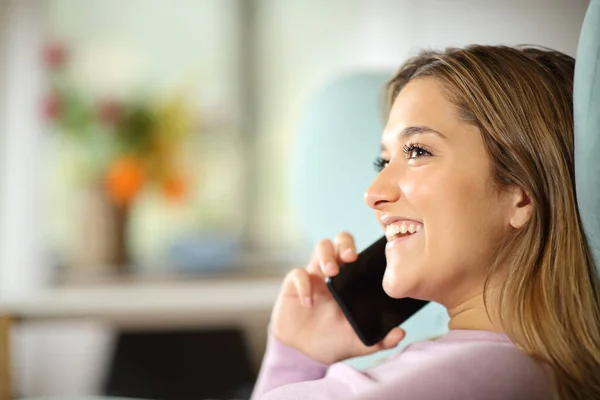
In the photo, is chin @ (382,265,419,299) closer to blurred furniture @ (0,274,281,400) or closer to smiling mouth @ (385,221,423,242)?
smiling mouth @ (385,221,423,242)

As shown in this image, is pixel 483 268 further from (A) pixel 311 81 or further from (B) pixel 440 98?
(A) pixel 311 81

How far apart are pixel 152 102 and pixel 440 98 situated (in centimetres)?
227

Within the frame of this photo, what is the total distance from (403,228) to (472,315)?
0.15 meters

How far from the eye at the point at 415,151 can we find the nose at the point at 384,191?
0.03 m

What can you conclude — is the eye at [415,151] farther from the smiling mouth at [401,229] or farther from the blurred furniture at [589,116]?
the blurred furniture at [589,116]

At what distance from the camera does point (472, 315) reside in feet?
3.18

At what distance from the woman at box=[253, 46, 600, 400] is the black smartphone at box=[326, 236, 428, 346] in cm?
12

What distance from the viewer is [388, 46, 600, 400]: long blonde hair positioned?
0.85m

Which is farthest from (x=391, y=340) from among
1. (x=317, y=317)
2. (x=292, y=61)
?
(x=292, y=61)

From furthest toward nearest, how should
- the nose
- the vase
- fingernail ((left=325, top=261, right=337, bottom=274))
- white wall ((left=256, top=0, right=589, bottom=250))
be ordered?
1. white wall ((left=256, top=0, right=589, bottom=250))
2. the vase
3. fingernail ((left=325, top=261, right=337, bottom=274))
4. the nose

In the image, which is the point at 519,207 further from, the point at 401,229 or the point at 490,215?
the point at 401,229

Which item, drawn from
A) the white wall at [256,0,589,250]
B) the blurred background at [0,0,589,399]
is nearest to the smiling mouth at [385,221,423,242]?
the blurred background at [0,0,589,399]

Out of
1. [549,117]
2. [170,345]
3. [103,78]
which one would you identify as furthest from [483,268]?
[103,78]

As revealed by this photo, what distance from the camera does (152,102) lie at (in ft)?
10.1
